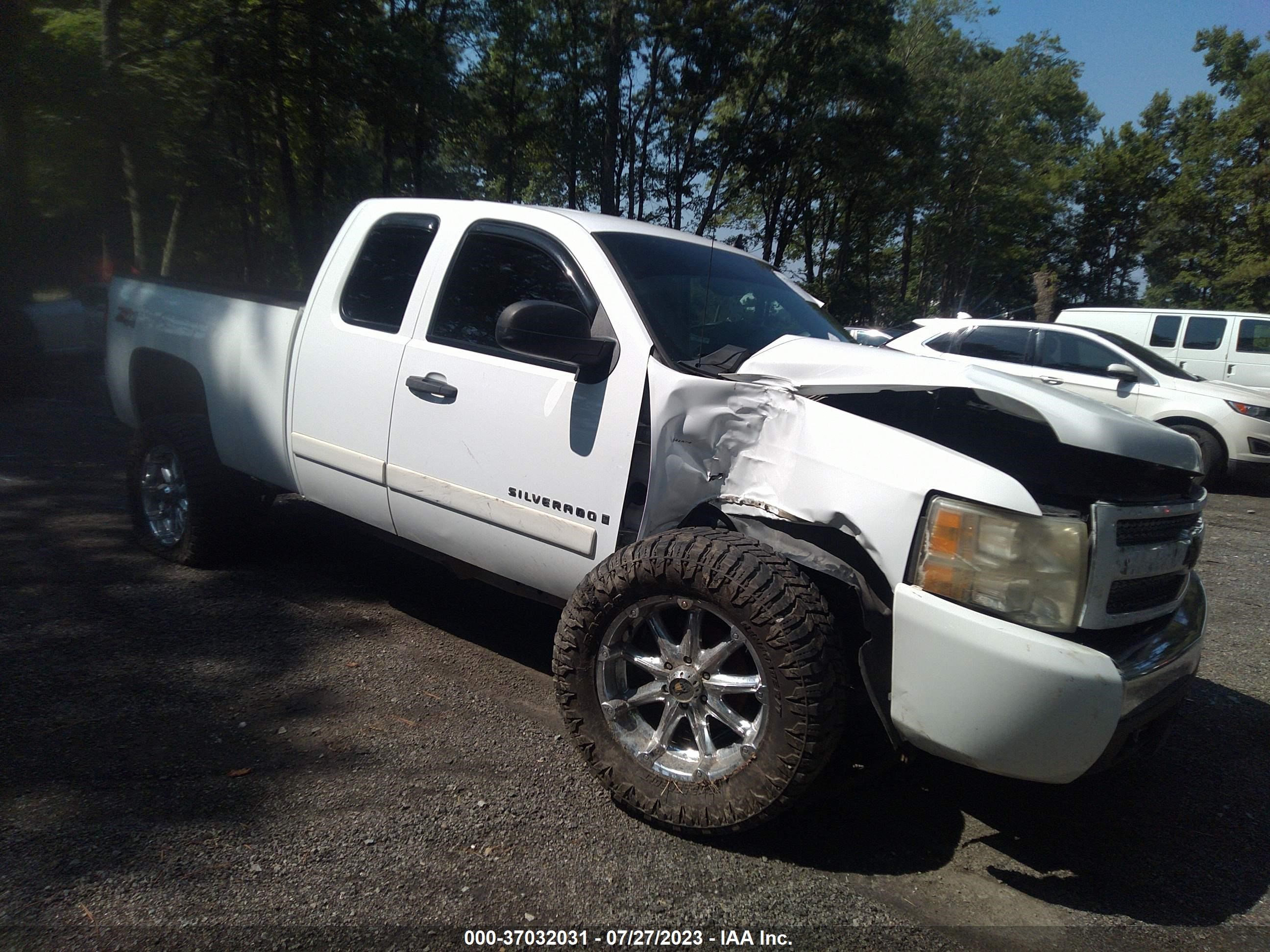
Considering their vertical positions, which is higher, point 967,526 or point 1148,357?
point 1148,357

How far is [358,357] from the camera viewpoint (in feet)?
12.8

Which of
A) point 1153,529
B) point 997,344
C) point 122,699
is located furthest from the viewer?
point 997,344

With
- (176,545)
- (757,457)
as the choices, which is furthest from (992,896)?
(176,545)

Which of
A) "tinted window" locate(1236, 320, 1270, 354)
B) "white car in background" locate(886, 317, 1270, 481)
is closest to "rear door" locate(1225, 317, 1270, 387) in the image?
"tinted window" locate(1236, 320, 1270, 354)

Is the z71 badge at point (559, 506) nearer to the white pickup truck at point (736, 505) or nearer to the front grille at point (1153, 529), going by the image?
the white pickup truck at point (736, 505)

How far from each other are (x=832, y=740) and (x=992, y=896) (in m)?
0.66

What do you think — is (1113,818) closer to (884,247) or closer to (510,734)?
(510,734)

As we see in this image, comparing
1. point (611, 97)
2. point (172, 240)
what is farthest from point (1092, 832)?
point (172, 240)

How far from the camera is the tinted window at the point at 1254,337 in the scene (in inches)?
488

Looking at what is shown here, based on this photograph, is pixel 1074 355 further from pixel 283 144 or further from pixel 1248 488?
pixel 283 144

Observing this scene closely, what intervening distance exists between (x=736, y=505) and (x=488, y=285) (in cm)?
148

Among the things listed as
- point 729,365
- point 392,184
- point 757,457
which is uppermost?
point 392,184

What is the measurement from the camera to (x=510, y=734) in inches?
132

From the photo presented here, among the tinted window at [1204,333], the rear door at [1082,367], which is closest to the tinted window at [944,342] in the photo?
the rear door at [1082,367]
